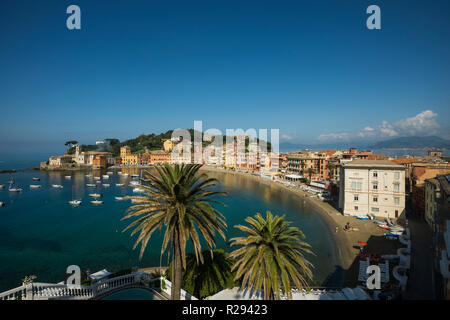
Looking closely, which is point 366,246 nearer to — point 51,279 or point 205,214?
point 205,214

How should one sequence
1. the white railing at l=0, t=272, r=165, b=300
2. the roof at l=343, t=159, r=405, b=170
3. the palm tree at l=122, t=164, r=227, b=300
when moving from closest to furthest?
the white railing at l=0, t=272, r=165, b=300 < the palm tree at l=122, t=164, r=227, b=300 < the roof at l=343, t=159, r=405, b=170

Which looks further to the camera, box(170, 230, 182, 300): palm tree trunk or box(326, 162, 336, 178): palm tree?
box(326, 162, 336, 178): palm tree

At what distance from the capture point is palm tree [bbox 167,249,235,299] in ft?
50.1

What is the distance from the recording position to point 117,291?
570 inches

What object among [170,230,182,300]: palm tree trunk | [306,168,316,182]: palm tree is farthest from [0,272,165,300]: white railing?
[306,168,316,182]: palm tree

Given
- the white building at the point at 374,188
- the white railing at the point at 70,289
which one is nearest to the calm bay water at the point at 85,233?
the white building at the point at 374,188

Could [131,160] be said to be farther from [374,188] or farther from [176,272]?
[176,272]

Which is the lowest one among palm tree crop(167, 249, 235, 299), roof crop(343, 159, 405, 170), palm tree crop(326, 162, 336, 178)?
palm tree crop(167, 249, 235, 299)

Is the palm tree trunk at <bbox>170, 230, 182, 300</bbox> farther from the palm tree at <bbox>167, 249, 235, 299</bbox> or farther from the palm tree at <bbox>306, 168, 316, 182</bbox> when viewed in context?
the palm tree at <bbox>306, 168, 316, 182</bbox>

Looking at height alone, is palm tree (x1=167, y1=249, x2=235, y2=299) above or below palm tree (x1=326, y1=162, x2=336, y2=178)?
below

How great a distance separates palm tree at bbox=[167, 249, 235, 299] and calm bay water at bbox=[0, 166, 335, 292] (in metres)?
11.6
